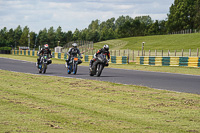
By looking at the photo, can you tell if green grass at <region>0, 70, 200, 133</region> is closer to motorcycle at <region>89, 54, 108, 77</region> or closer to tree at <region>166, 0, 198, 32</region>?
motorcycle at <region>89, 54, 108, 77</region>

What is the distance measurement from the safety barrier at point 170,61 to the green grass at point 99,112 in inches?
868

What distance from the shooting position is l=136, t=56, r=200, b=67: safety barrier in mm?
33156

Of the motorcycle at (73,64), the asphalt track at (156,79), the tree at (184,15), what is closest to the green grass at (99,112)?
the asphalt track at (156,79)

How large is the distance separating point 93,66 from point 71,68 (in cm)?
229

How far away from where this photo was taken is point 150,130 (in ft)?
21.2

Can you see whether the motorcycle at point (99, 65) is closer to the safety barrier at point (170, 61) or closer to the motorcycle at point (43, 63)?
the motorcycle at point (43, 63)

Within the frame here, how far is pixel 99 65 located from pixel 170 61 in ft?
54.4

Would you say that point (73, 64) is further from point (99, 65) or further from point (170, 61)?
point (170, 61)

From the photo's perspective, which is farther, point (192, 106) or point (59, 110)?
point (192, 106)

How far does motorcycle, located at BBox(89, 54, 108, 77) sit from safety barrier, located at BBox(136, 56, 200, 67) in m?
14.3

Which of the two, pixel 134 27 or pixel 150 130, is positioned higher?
pixel 134 27

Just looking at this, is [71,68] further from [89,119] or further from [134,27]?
[134,27]

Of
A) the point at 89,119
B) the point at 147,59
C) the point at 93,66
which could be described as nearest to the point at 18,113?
the point at 89,119

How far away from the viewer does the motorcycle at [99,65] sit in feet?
66.8
